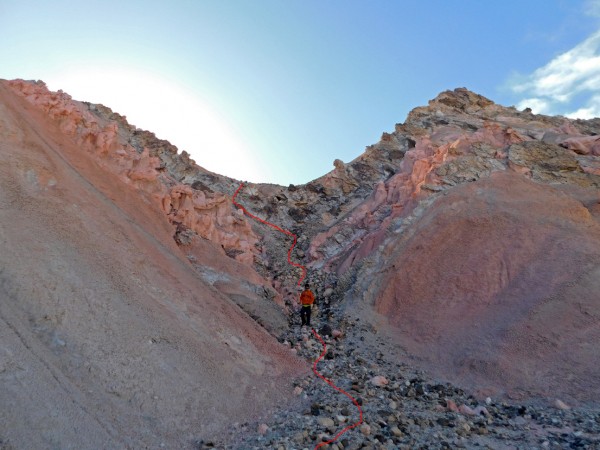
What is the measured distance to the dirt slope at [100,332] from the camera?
4828mm

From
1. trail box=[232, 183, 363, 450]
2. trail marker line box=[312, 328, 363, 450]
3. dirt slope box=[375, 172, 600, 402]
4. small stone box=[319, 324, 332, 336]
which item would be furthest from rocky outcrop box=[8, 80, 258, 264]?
dirt slope box=[375, 172, 600, 402]

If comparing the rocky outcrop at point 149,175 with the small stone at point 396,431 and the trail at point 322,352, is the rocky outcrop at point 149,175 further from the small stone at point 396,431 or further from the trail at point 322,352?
the small stone at point 396,431

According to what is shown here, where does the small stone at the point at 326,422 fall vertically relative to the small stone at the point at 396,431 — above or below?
below

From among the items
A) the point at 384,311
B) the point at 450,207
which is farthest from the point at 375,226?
the point at 384,311

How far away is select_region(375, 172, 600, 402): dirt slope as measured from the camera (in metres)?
8.05

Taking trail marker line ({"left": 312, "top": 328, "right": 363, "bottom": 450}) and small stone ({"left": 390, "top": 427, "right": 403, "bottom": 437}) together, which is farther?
small stone ({"left": 390, "top": 427, "right": 403, "bottom": 437})

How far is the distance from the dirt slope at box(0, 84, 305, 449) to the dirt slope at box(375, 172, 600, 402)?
3679mm

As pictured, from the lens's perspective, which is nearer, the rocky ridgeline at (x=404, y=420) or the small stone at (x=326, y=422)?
the rocky ridgeline at (x=404, y=420)

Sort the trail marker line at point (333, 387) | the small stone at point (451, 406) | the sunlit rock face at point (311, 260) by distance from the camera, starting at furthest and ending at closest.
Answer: the small stone at point (451, 406), the sunlit rock face at point (311, 260), the trail marker line at point (333, 387)

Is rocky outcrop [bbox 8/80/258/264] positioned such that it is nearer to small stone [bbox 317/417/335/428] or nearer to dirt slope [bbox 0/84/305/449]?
dirt slope [bbox 0/84/305/449]

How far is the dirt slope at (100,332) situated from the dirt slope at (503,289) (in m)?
3.68

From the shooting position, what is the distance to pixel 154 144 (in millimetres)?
20766

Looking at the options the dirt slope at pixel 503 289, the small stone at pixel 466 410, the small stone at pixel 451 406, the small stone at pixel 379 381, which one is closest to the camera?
the small stone at pixel 466 410

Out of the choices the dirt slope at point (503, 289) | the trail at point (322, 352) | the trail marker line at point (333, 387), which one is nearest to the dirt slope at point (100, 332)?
the trail marker line at point (333, 387)
